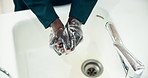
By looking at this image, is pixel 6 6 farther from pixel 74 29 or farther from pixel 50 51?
pixel 74 29

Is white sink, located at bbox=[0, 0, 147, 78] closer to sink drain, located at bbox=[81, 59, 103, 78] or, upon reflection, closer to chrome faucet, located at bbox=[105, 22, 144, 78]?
sink drain, located at bbox=[81, 59, 103, 78]

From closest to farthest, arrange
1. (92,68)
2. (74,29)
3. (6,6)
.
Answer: (74,29)
(92,68)
(6,6)

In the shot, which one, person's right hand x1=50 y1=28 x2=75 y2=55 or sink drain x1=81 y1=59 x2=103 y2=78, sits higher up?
person's right hand x1=50 y1=28 x2=75 y2=55

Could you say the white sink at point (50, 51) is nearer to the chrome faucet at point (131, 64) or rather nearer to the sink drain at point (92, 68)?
the sink drain at point (92, 68)

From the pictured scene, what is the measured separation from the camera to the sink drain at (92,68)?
2.42 ft

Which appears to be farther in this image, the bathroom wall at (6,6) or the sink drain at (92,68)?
the bathroom wall at (6,6)

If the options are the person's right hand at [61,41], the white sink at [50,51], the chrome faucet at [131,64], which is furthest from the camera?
the white sink at [50,51]

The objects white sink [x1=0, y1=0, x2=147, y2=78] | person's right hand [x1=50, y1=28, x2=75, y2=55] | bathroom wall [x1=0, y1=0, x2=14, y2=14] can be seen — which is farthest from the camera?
bathroom wall [x1=0, y1=0, x2=14, y2=14]

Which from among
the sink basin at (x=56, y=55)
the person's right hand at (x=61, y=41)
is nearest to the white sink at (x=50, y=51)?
the sink basin at (x=56, y=55)

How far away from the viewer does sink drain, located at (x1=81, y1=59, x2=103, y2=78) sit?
74 cm

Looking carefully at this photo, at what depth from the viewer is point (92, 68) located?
0.75 metres

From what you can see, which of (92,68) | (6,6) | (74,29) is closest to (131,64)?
(74,29)

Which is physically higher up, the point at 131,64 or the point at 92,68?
the point at 131,64

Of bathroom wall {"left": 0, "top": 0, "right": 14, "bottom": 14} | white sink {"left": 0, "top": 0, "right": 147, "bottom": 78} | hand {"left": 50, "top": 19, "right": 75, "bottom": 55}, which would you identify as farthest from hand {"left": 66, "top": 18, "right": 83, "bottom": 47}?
bathroom wall {"left": 0, "top": 0, "right": 14, "bottom": 14}
